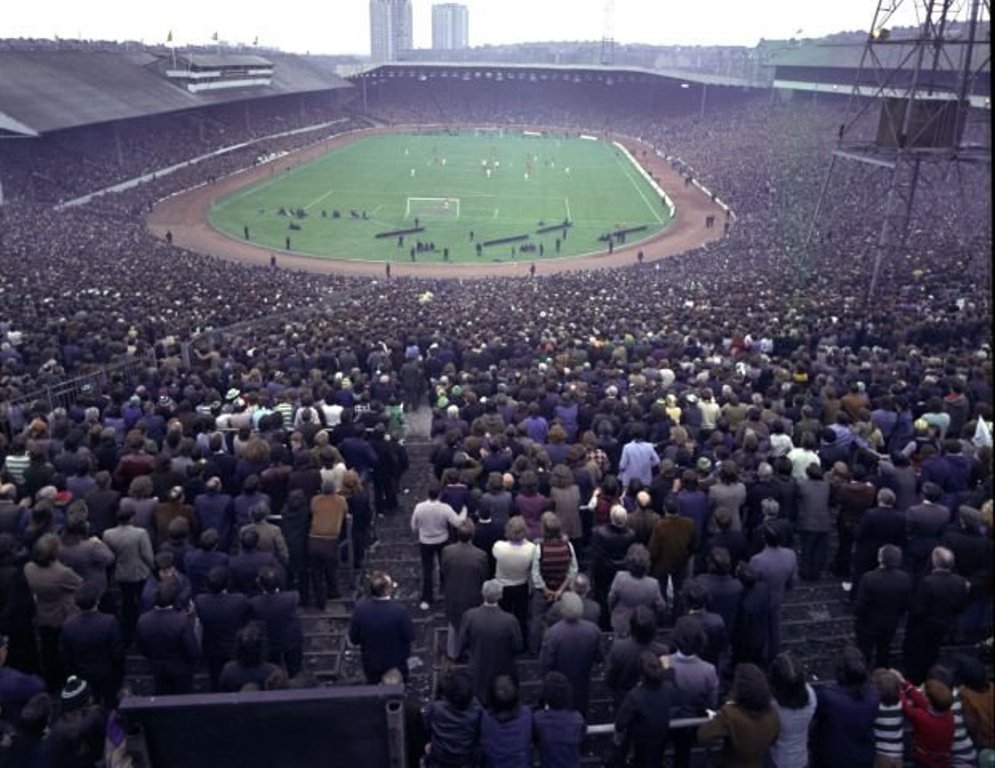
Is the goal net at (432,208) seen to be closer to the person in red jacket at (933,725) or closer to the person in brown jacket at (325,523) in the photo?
the person in brown jacket at (325,523)

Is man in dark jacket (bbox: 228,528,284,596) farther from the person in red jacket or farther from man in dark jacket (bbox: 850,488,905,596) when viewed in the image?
man in dark jacket (bbox: 850,488,905,596)

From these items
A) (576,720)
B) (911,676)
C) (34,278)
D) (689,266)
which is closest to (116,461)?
(576,720)

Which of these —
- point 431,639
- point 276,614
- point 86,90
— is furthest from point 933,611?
point 86,90

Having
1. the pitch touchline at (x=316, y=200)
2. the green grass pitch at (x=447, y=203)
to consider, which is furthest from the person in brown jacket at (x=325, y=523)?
the pitch touchline at (x=316, y=200)

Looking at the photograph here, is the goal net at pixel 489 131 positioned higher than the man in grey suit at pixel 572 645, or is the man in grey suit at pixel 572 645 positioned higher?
the goal net at pixel 489 131

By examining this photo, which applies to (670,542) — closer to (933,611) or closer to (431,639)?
(933,611)

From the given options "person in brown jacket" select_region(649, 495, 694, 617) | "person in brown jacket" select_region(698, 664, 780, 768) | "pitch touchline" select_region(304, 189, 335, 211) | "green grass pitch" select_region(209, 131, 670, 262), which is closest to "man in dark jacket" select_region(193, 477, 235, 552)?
"person in brown jacket" select_region(649, 495, 694, 617)
